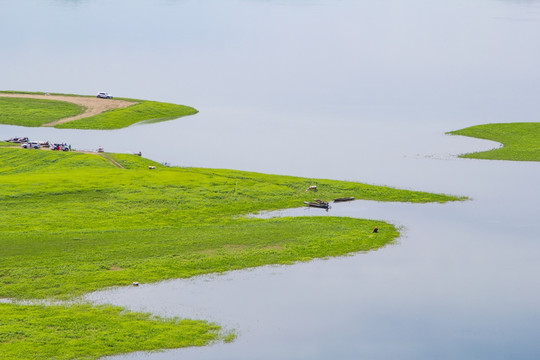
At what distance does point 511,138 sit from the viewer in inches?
4867

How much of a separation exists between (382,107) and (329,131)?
27.1 meters

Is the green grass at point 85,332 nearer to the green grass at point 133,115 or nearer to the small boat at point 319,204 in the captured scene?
the small boat at point 319,204

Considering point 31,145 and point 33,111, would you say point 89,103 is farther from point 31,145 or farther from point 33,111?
point 31,145

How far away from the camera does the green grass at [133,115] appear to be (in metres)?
136

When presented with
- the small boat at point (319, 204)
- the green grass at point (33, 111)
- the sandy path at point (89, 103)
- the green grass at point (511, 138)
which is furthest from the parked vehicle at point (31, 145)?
the green grass at point (511, 138)

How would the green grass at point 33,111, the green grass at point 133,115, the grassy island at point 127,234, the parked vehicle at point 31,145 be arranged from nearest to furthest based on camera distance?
the grassy island at point 127,234 → the parked vehicle at point 31,145 → the green grass at point 133,115 → the green grass at point 33,111

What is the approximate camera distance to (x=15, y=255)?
67.6 metres

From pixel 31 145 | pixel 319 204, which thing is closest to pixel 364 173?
pixel 319 204

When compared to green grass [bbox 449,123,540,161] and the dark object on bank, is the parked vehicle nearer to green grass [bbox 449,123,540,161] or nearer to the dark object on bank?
the dark object on bank

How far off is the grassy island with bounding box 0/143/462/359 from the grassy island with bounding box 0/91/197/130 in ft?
98.0

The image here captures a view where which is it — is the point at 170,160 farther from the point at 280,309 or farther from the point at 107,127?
the point at 280,309

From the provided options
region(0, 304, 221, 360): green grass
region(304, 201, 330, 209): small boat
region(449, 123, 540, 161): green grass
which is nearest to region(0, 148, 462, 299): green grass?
region(304, 201, 330, 209): small boat

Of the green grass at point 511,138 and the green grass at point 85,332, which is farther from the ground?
the green grass at point 511,138

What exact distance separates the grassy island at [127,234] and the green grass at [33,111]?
102 ft
